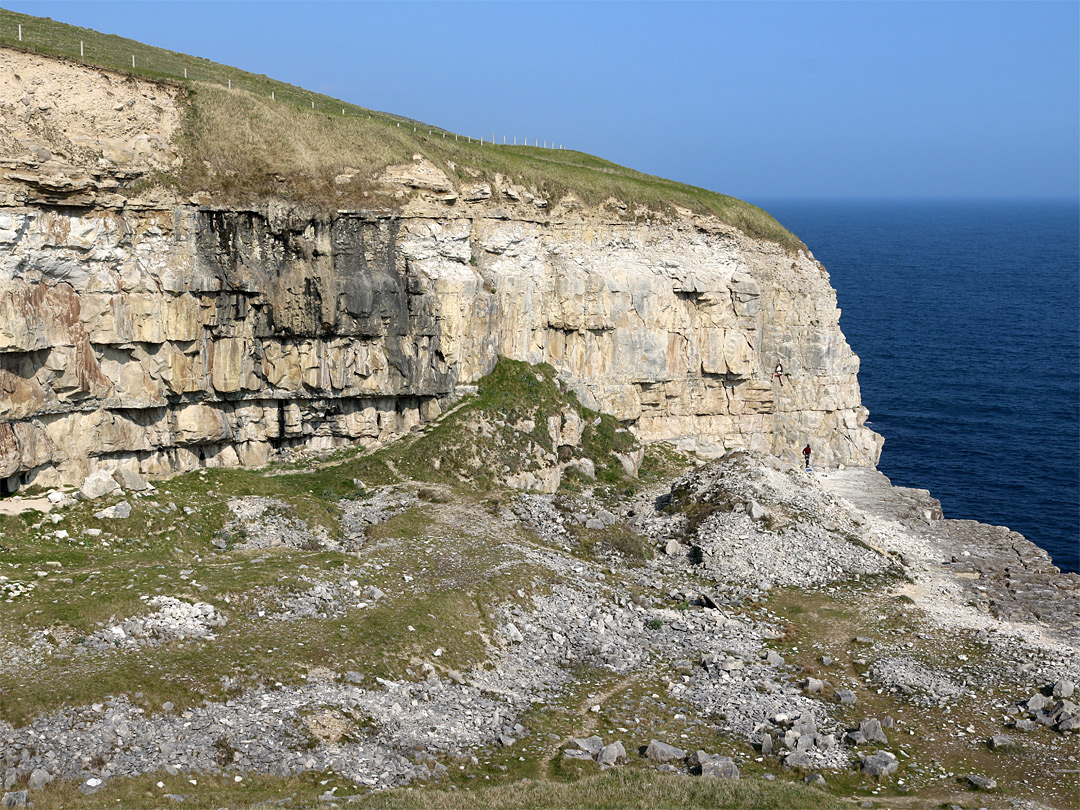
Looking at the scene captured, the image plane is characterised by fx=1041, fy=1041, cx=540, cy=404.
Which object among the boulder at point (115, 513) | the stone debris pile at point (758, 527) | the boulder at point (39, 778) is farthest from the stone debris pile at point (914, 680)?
the boulder at point (115, 513)

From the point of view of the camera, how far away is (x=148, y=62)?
64.9 meters

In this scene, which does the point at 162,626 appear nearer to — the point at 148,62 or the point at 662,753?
Answer: the point at 662,753

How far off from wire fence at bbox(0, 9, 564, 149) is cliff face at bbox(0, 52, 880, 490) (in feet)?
10.3

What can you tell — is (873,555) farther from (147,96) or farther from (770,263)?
(147,96)

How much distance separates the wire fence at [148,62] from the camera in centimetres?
5566

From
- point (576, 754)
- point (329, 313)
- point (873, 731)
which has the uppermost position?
point (329, 313)

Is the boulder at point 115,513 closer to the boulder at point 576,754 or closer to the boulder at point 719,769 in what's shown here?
the boulder at point 576,754

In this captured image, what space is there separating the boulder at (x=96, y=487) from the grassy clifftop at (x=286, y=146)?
15.5 metres

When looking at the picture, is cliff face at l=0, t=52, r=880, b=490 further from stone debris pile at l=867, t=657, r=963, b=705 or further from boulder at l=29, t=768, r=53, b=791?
stone debris pile at l=867, t=657, r=963, b=705

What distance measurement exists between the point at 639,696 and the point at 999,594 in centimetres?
2367

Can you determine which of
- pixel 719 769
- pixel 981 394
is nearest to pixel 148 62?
pixel 719 769

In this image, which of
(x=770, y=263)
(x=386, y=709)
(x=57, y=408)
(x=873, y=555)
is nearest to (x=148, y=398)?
(x=57, y=408)

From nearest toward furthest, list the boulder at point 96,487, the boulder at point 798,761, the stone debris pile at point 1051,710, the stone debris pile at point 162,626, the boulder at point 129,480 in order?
the boulder at point 798,761
the stone debris pile at point 162,626
the stone debris pile at point 1051,710
the boulder at point 96,487
the boulder at point 129,480

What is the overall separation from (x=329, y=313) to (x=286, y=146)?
9.50 metres
